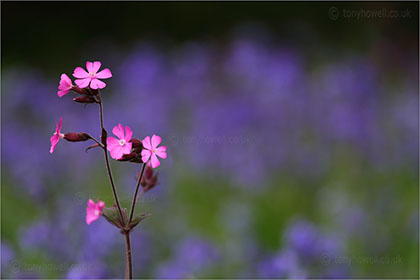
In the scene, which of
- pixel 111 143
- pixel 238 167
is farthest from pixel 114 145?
pixel 238 167

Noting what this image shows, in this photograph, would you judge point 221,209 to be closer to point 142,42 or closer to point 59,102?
point 59,102

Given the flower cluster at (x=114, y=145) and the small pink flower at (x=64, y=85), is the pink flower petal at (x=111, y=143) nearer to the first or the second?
the flower cluster at (x=114, y=145)

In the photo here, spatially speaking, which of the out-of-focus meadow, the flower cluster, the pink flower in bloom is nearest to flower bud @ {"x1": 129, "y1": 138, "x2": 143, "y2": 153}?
the flower cluster

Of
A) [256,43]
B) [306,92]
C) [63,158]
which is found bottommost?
[63,158]

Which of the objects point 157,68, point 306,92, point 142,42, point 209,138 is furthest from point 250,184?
point 142,42

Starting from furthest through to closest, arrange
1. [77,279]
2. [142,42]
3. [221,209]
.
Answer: [142,42] < [221,209] < [77,279]

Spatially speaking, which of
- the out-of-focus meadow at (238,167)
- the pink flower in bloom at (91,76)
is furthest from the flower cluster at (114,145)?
the out-of-focus meadow at (238,167)

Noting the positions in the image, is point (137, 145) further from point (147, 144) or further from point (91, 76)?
point (91, 76)

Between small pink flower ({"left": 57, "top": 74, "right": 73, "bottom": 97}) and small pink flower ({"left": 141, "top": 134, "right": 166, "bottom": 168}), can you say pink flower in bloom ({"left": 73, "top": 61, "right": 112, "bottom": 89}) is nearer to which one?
small pink flower ({"left": 57, "top": 74, "right": 73, "bottom": 97})
